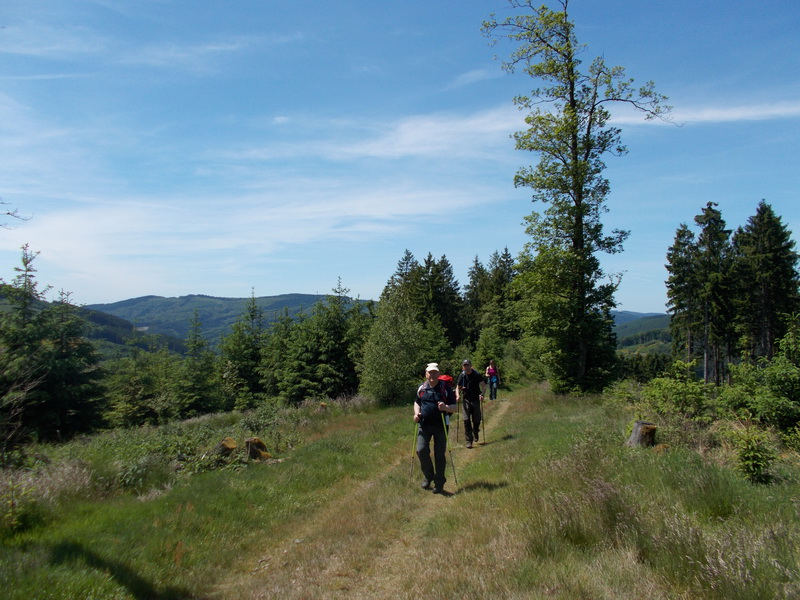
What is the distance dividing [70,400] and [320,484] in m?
21.0

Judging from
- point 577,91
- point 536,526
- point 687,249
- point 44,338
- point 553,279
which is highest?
point 577,91

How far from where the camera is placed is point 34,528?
6355 mm

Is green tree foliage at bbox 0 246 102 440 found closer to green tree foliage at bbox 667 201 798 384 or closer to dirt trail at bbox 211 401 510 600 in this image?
dirt trail at bbox 211 401 510 600

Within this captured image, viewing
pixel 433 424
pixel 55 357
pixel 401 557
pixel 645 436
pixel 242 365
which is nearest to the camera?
pixel 401 557

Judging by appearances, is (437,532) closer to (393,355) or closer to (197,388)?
(393,355)

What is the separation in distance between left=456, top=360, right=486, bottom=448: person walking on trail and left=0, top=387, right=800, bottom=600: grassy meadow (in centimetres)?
214

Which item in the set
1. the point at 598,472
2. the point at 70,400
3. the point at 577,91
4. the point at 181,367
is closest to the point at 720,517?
the point at 598,472

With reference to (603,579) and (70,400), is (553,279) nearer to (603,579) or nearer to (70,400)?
(603,579)

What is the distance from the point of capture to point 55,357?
928 inches

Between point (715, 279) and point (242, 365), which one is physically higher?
point (715, 279)

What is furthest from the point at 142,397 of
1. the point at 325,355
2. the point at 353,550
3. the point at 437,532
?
the point at 437,532

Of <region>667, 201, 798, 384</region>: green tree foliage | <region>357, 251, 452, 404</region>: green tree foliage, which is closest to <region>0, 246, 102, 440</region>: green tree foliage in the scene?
<region>357, 251, 452, 404</region>: green tree foliage

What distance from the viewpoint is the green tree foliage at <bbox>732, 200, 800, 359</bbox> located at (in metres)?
38.2

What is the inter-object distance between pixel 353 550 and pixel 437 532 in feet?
3.80
